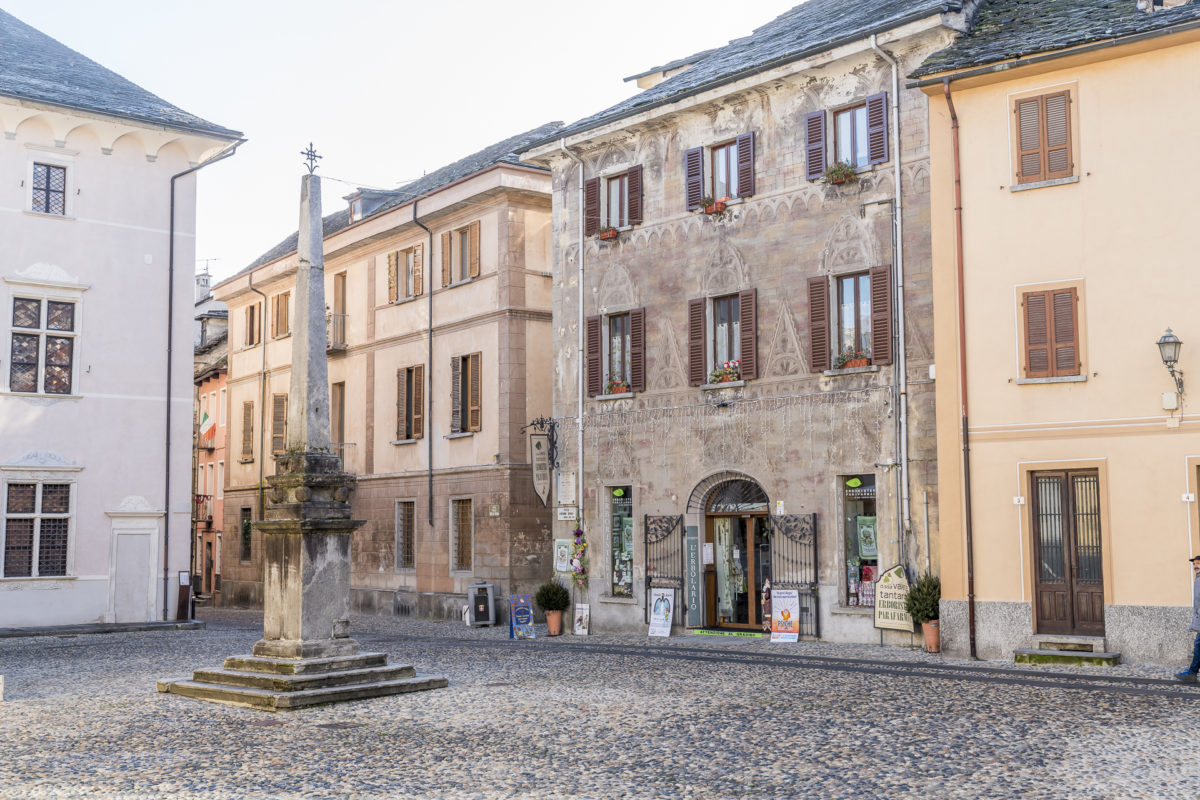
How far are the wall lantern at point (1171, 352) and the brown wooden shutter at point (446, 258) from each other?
61.5ft

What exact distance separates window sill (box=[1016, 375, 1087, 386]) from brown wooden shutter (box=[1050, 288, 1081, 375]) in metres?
0.08

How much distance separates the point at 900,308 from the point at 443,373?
1414cm

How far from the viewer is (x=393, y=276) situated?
110 ft

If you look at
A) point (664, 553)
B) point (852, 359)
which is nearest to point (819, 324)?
point (852, 359)

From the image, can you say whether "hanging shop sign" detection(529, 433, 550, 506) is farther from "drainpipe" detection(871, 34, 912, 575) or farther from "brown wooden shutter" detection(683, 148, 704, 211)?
"drainpipe" detection(871, 34, 912, 575)

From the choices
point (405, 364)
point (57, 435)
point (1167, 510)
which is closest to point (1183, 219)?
point (1167, 510)

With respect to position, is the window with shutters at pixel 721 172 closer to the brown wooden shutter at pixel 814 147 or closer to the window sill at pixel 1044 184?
the brown wooden shutter at pixel 814 147

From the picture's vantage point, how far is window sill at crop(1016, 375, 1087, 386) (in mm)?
18062

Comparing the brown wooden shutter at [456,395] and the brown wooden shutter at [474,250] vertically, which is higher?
the brown wooden shutter at [474,250]

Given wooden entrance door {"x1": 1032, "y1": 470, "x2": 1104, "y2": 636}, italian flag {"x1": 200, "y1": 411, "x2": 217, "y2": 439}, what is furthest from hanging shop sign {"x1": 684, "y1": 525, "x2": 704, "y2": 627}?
italian flag {"x1": 200, "y1": 411, "x2": 217, "y2": 439}

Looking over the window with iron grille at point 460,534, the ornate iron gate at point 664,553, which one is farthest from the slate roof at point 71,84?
the ornate iron gate at point 664,553

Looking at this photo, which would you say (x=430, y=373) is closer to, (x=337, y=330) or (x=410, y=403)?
(x=410, y=403)

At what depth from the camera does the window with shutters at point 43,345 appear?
87.8 feet

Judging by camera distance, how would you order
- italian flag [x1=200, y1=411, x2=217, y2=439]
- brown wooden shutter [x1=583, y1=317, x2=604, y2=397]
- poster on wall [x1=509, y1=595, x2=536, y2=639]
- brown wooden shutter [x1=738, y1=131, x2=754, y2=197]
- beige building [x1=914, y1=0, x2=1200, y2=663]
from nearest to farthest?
beige building [x1=914, y1=0, x2=1200, y2=663] → brown wooden shutter [x1=738, y1=131, x2=754, y2=197] → poster on wall [x1=509, y1=595, x2=536, y2=639] → brown wooden shutter [x1=583, y1=317, x2=604, y2=397] → italian flag [x1=200, y1=411, x2=217, y2=439]
